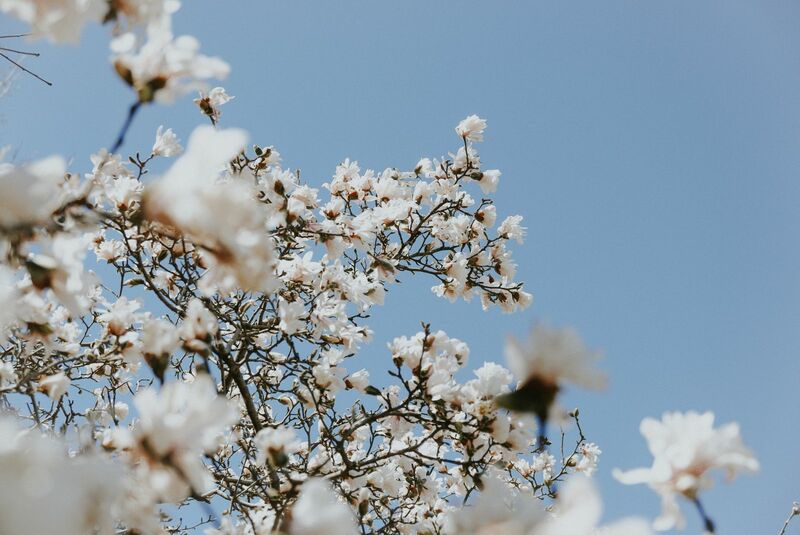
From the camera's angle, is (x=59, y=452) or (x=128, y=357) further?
(x=128, y=357)

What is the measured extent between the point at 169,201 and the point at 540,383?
642 millimetres

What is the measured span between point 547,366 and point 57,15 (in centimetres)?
101

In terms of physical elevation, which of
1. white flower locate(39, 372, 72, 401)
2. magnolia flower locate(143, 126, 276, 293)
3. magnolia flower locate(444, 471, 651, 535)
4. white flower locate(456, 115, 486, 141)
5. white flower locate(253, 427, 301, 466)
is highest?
white flower locate(456, 115, 486, 141)

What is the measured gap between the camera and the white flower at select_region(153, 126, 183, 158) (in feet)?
7.86

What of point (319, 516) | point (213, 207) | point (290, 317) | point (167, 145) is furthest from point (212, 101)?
point (319, 516)

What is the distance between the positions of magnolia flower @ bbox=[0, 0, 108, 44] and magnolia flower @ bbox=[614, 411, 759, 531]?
121 centimetres

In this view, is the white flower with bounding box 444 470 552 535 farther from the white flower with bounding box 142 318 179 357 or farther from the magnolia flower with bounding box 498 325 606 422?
the white flower with bounding box 142 318 179 357

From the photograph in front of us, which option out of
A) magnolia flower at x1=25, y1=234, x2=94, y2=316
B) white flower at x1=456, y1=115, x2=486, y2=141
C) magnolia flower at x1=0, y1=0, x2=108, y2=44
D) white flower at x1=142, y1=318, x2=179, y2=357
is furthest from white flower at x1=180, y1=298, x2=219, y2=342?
white flower at x1=456, y1=115, x2=486, y2=141

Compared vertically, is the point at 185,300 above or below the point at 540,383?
above

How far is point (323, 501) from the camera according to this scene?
0.75 meters

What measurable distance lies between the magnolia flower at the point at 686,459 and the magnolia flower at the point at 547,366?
0.60 feet

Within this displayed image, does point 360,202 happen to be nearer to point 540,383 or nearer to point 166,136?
point 166,136

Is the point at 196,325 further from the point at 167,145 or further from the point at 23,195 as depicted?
the point at 167,145

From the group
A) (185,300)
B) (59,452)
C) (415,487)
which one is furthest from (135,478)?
(415,487)
